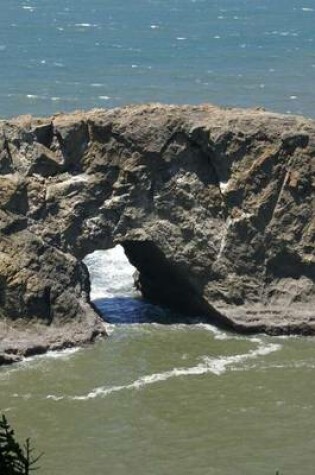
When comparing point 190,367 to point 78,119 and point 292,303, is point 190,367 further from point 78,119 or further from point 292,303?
point 78,119

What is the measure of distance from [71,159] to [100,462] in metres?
12.2

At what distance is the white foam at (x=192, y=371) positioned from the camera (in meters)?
36.6

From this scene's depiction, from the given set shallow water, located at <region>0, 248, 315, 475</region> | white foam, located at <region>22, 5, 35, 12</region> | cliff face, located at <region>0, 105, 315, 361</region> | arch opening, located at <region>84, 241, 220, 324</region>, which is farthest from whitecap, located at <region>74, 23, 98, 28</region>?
shallow water, located at <region>0, 248, 315, 475</region>

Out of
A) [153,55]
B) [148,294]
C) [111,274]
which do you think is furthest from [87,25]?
[148,294]

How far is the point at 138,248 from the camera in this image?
142 feet

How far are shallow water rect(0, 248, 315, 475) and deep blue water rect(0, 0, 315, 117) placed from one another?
35.0 metres

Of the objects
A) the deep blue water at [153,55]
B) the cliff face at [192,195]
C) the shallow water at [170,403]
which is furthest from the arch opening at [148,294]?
the deep blue water at [153,55]

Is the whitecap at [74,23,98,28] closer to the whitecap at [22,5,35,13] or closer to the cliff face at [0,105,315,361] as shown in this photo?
the whitecap at [22,5,35,13]

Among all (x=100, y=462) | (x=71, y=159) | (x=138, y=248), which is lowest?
(x=100, y=462)

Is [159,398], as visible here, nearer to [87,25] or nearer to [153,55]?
[153,55]

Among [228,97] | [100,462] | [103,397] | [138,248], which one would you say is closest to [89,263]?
[138,248]

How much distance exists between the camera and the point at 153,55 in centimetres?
9650

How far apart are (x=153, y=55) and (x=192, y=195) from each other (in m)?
56.0

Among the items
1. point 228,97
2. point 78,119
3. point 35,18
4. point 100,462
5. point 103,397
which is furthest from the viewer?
point 35,18
